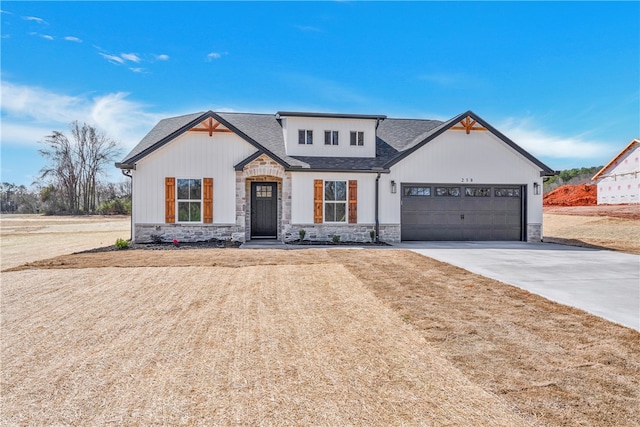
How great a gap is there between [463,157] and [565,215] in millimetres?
16183

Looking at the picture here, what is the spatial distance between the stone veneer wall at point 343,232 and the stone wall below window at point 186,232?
2.06 metres

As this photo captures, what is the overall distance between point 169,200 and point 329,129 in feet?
23.7

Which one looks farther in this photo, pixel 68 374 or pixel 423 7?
pixel 423 7

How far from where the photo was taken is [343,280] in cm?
743

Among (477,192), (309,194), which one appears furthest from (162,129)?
(477,192)

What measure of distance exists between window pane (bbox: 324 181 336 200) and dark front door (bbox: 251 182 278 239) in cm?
215

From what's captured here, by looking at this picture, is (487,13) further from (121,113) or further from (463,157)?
(121,113)

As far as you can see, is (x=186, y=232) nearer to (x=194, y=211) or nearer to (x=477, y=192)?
(x=194, y=211)

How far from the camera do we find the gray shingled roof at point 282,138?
13820 millimetres

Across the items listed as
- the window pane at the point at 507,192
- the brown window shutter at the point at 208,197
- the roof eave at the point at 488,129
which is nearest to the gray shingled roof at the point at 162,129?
the brown window shutter at the point at 208,197

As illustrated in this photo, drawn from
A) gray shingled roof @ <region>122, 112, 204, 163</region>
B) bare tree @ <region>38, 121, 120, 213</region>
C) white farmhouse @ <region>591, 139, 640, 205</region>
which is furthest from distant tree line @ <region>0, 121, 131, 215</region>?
white farmhouse @ <region>591, 139, 640, 205</region>

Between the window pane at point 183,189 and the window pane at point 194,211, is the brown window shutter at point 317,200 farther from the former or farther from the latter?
the window pane at point 183,189

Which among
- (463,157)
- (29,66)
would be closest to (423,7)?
(463,157)

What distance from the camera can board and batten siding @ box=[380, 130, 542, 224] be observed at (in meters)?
14.7
